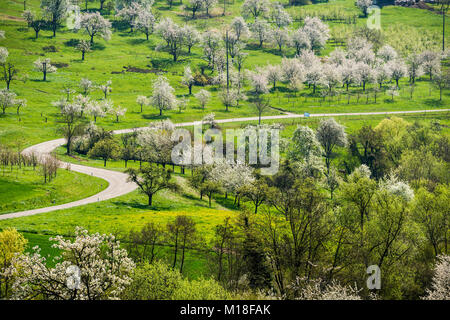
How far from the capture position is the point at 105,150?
335 feet

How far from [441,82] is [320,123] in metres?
76.4

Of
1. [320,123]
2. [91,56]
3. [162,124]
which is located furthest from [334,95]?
[91,56]

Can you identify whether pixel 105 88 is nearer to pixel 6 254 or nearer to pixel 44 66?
pixel 44 66

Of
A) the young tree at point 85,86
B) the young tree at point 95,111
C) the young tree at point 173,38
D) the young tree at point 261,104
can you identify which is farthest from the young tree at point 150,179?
the young tree at point 173,38

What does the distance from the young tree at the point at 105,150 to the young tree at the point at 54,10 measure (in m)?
107

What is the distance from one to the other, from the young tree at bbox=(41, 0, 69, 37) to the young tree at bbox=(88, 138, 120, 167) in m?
107

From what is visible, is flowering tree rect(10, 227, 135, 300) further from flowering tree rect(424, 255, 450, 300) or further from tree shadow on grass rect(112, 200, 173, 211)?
tree shadow on grass rect(112, 200, 173, 211)

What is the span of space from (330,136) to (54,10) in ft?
447

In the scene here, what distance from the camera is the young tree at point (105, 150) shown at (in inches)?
4038

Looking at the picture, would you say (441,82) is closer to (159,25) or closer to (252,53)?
(252,53)

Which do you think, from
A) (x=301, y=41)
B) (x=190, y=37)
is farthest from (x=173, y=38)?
(x=301, y=41)

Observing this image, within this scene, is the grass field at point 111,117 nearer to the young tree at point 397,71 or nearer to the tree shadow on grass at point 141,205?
the tree shadow on grass at point 141,205

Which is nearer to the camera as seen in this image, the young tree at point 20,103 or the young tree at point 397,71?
the young tree at point 20,103

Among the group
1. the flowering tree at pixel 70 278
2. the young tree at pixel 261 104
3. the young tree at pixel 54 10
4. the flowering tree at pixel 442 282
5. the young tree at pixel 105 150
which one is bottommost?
the flowering tree at pixel 442 282
